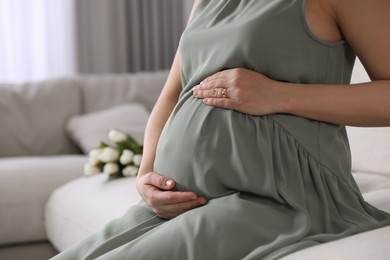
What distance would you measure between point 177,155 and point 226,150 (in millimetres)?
115

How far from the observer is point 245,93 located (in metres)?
1.38

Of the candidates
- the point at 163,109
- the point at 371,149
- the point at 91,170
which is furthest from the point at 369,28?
the point at 91,170

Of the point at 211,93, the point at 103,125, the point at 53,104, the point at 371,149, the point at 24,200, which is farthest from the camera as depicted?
the point at 53,104

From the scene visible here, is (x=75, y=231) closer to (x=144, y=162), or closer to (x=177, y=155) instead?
(x=144, y=162)

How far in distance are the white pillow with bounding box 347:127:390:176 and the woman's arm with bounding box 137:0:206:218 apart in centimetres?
70

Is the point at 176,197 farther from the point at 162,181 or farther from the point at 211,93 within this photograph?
the point at 211,93

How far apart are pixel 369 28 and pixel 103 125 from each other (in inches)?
98.2

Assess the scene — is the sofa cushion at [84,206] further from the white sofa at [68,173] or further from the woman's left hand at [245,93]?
the woman's left hand at [245,93]

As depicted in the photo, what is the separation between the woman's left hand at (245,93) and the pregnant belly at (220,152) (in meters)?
0.02

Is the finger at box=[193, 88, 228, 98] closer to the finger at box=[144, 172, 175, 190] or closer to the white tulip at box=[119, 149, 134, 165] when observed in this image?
the finger at box=[144, 172, 175, 190]

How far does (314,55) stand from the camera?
138 cm

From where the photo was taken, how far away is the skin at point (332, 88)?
1329 mm

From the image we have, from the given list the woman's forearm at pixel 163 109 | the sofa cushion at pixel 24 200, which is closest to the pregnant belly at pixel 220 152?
the woman's forearm at pixel 163 109

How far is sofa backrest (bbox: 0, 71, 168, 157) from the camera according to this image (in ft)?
12.2
